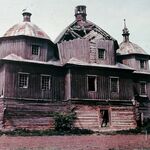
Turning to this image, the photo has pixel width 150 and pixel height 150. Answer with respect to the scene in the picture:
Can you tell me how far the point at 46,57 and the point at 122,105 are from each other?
9746 millimetres

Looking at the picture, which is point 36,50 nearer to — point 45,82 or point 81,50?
point 45,82

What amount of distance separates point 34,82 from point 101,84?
23.8 feet

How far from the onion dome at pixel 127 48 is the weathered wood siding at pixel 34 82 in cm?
1144

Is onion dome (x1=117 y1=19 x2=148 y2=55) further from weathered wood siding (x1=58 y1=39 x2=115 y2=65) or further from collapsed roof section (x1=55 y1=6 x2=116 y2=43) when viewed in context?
weathered wood siding (x1=58 y1=39 x2=115 y2=65)

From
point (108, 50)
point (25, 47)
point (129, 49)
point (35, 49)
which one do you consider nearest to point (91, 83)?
point (108, 50)

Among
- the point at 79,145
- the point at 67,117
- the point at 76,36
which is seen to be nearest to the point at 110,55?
the point at 76,36

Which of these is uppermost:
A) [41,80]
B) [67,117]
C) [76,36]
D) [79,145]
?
[76,36]

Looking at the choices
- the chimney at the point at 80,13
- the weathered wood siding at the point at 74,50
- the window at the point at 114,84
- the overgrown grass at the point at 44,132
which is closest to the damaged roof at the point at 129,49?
the chimney at the point at 80,13

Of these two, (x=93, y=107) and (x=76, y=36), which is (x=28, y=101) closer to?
(x=93, y=107)

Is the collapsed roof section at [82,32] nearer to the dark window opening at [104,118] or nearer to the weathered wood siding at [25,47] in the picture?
the weathered wood siding at [25,47]

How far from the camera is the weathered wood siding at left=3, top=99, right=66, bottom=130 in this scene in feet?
104

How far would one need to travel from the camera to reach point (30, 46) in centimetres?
3566

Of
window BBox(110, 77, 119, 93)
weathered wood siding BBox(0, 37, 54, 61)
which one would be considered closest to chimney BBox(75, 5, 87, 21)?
weathered wood siding BBox(0, 37, 54, 61)

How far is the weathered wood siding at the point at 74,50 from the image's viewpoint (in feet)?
120
